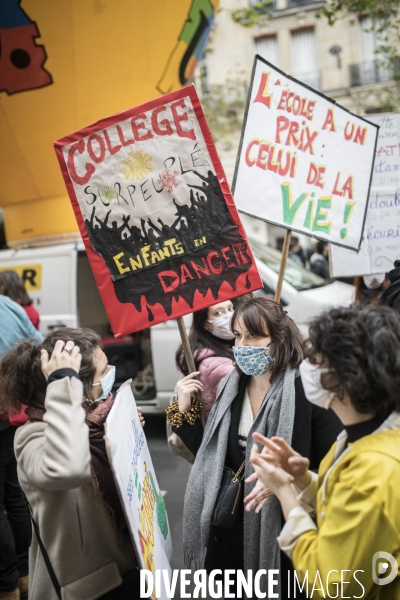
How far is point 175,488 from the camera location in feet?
14.5

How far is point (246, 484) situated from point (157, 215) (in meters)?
1.19

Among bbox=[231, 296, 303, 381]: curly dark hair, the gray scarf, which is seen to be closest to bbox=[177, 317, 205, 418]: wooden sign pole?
the gray scarf

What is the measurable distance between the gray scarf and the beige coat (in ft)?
1.20

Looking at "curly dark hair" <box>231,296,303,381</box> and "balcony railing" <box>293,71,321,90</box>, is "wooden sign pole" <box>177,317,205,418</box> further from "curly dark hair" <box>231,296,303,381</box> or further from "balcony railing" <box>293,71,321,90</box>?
"balcony railing" <box>293,71,321,90</box>

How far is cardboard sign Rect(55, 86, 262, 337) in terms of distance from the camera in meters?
2.29

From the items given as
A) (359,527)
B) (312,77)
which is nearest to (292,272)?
(359,527)

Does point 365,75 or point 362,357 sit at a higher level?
point 365,75

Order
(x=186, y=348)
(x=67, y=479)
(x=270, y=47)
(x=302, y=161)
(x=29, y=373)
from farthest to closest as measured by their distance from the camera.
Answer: (x=270, y=47) → (x=302, y=161) → (x=186, y=348) → (x=29, y=373) → (x=67, y=479)

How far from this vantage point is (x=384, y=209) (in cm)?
416

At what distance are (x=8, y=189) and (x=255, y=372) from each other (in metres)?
5.24

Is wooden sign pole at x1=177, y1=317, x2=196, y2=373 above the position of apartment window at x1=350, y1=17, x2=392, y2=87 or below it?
below

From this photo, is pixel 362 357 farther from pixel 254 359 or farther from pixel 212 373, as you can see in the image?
pixel 212 373

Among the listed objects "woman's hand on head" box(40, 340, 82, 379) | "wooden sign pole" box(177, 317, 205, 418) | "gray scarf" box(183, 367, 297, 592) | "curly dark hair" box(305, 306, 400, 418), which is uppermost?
"curly dark hair" box(305, 306, 400, 418)

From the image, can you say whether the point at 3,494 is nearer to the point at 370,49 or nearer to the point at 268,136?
the point at 268,136
